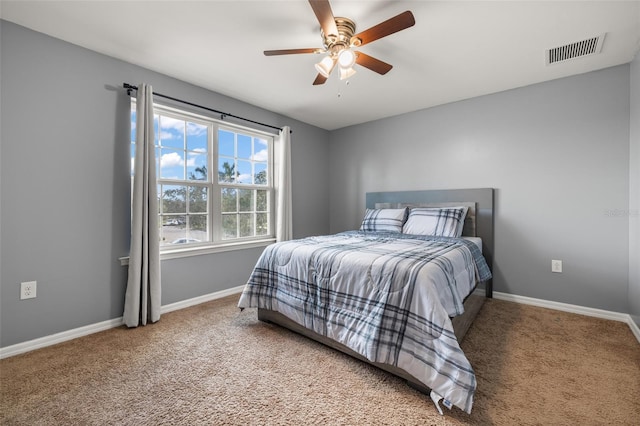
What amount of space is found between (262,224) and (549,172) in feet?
11.0

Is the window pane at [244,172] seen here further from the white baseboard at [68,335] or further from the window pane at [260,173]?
the white baseboard at [68,335]

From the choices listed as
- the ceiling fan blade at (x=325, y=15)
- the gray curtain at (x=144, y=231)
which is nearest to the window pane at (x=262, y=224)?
the gray curtain at (x=144, y=231)

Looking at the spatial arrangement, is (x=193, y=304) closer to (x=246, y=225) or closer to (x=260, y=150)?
(x=246, y=225)

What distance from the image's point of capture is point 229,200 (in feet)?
11.1

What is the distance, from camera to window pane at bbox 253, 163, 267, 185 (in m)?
3.71

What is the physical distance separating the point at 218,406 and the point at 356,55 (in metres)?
2.32

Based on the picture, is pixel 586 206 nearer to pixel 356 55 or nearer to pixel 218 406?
pixel 356 55

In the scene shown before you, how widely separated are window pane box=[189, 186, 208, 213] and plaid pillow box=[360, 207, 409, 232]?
197cm

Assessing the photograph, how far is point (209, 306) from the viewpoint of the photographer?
2889mm

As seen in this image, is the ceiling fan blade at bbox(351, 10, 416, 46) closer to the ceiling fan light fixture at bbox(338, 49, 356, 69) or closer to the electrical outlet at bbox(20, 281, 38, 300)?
the ceiling fan light fixture at bbox(338, 49, 356, 69)

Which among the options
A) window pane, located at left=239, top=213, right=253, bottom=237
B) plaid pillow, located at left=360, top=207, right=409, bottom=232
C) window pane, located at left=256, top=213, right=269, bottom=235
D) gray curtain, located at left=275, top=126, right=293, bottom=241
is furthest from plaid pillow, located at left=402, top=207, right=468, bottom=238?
window pane, located at left=239, top=213, right=253, bottom=237

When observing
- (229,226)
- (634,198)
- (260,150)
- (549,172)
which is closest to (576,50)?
(549,172)

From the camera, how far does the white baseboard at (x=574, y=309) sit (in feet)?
7.84

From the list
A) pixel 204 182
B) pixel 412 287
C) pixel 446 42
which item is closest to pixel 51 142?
pixel 204 182
